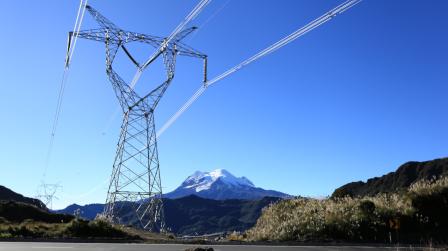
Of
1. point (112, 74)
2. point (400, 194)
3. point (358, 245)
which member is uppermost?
point (112, 74)

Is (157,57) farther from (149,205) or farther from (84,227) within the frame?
(84,227)

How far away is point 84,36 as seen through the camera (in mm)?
40906

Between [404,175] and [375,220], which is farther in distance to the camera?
[404,175]

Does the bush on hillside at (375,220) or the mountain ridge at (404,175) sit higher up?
the mountain ridge at (404,175)

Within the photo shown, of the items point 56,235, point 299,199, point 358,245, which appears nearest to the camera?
point 358,245

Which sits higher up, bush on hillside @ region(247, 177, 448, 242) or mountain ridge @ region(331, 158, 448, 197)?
mountain ridge @ region(331, 158, 448, 197)

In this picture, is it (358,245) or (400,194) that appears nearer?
(358,245)

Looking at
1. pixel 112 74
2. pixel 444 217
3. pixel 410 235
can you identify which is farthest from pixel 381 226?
pixel 112 74

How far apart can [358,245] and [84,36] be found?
26318 mm

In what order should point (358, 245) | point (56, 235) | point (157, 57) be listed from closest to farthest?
point (358, 245) → point (56, 235) → point (157, 57)

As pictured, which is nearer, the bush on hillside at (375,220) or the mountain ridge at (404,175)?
the bush on hillside at (375,220)

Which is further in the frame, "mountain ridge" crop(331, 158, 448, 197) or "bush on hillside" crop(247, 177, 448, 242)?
"mountain ridge" crop(331, 158, 448, 197)

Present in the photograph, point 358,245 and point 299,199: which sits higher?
point 299,199

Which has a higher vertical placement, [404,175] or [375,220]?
[404,175]
